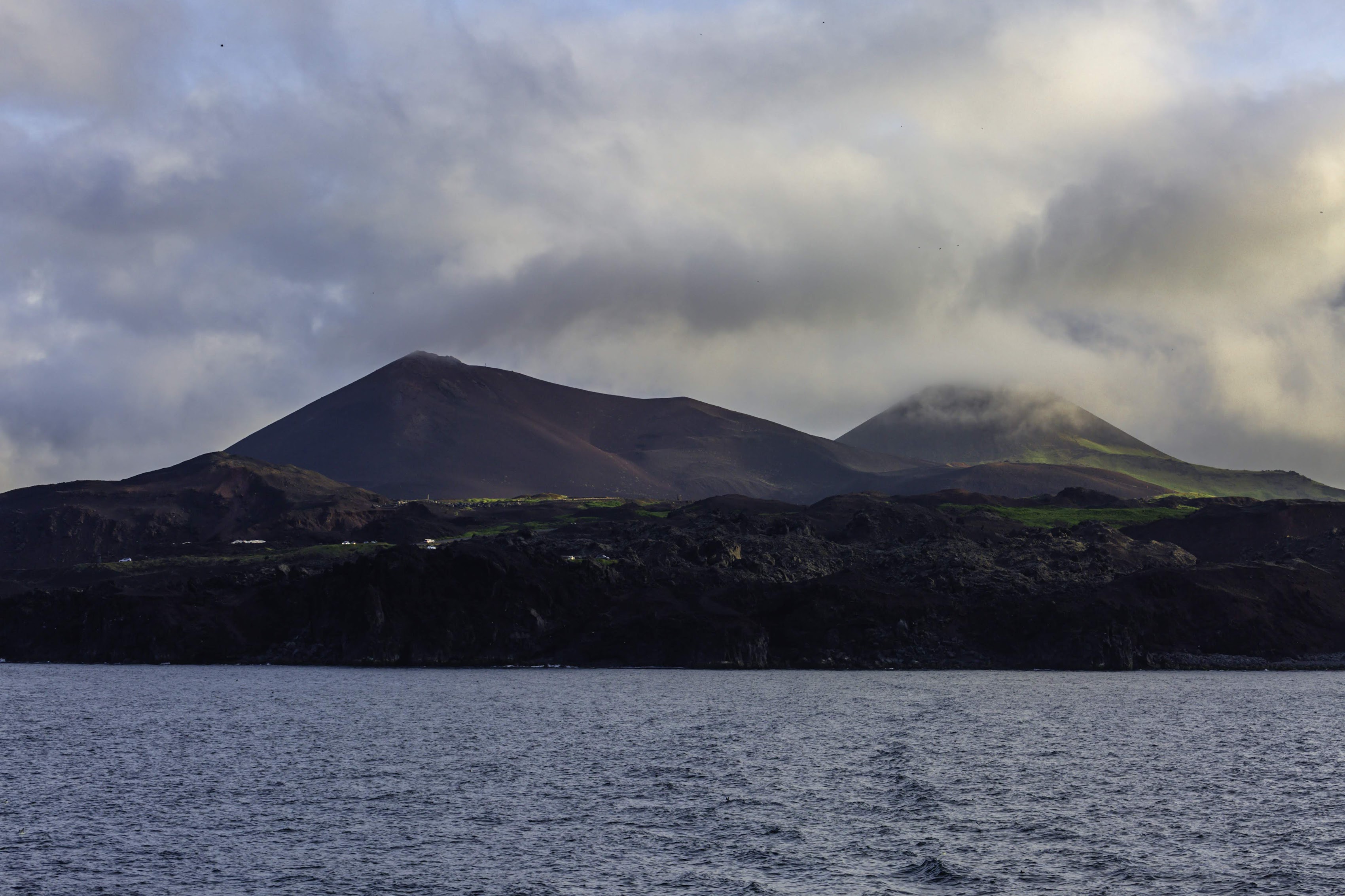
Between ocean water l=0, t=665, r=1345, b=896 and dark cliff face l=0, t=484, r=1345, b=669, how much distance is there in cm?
4224

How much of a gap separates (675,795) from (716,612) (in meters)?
100

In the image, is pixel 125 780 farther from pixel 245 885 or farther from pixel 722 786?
pixel 722 786

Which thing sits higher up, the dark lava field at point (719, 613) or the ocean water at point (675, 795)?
the dark lava field at point (719, 613)

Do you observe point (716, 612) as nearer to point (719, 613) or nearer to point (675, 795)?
point (719, 613)

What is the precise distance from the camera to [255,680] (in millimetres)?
130375

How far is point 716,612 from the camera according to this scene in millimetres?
155625

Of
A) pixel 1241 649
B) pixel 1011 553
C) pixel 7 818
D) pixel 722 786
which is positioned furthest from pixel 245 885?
pixel 1011 553

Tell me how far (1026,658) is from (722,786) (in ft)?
325

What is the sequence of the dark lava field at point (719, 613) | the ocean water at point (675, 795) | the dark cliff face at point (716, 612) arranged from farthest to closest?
the dark cliff face at point (716, 612), the dark lava field at point (719, 613), the ocean water at point (675, 795)

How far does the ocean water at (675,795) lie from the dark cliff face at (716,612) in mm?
42239

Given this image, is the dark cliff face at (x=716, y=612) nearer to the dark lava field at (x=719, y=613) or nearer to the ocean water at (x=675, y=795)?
the dark lava field at (x=719, y=613)

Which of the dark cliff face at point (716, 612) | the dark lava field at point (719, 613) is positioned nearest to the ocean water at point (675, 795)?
the dark lava field at point (719, 613)

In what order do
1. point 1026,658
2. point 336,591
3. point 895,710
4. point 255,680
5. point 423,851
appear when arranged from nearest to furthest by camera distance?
point 423,851 → point 895,710 → point 255,680 → point 1026,658 → point 336,591

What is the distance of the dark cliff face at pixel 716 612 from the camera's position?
490 feet
